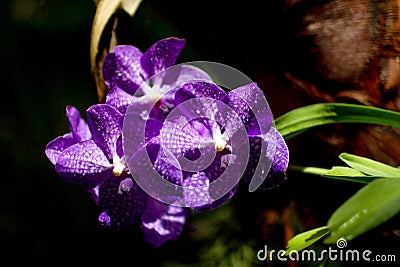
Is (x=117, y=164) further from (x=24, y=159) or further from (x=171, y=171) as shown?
(x=24, y=159)

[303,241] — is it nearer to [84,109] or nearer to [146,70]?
[146,70]

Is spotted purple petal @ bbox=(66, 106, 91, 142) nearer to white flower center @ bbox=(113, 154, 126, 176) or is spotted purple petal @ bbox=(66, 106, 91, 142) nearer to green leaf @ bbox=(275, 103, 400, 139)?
white flower center @ bbox=(113, 154, 126, 176)

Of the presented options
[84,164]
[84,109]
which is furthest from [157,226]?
[84,109]

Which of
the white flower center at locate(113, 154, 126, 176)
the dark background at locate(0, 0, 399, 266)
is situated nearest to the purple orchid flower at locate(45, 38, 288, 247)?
the white flower center at locate(113, 154, 126, 176)

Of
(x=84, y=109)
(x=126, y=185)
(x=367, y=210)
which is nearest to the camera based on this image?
(x=367, y=210)

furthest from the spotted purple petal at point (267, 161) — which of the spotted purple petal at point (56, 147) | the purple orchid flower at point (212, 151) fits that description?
the spotted purple petal at point (56, 147)

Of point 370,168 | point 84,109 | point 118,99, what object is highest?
point 118,99
